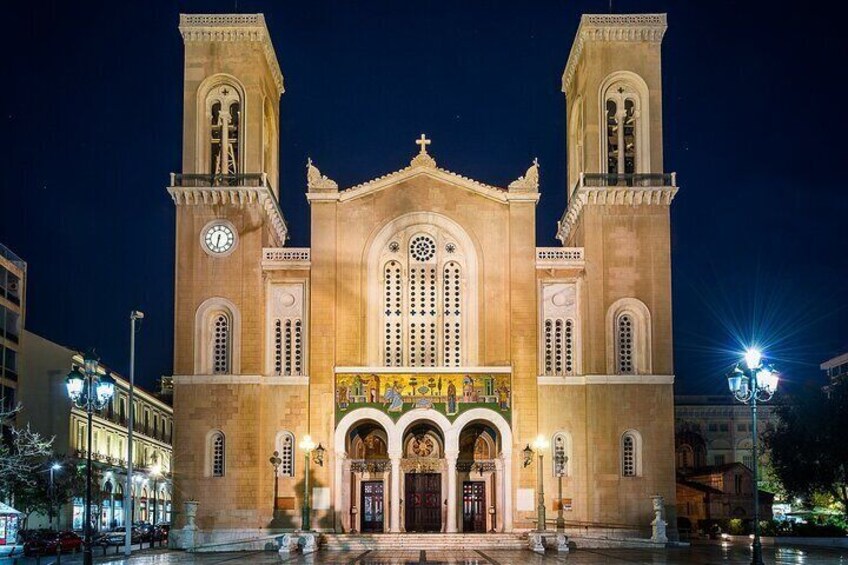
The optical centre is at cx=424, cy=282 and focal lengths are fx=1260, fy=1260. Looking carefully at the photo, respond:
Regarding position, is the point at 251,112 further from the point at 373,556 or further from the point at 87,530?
the point at 87,530

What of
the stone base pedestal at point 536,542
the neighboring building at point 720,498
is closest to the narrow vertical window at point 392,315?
the stone base pedestal at point 536,542

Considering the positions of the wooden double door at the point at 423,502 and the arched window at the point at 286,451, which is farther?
the wooden double door at the point at 423,502

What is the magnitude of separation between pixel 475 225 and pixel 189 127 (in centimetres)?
1412

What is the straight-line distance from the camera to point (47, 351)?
8025cm

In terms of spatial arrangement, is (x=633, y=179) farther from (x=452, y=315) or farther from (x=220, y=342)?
(x=220, y=342)

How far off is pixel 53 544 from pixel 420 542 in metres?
16.0

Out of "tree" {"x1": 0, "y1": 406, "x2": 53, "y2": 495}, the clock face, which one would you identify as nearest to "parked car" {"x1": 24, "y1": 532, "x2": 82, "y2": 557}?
"tree" {"x1": 0, "y1": 406, "x2": 53, "y2": 495}

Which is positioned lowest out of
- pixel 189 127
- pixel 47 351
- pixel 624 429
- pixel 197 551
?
pixel 197 551

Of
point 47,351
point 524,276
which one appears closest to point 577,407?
point 524,276

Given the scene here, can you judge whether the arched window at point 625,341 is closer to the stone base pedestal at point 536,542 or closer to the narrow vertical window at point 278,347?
the stone base pedestal at point 536,542

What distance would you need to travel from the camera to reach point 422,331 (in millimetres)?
58406

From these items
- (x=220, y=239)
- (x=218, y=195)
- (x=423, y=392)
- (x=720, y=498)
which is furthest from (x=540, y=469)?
(x=720, y=498)

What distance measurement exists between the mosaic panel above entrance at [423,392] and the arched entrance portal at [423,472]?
12.0 inches

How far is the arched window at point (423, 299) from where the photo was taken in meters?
58.2
